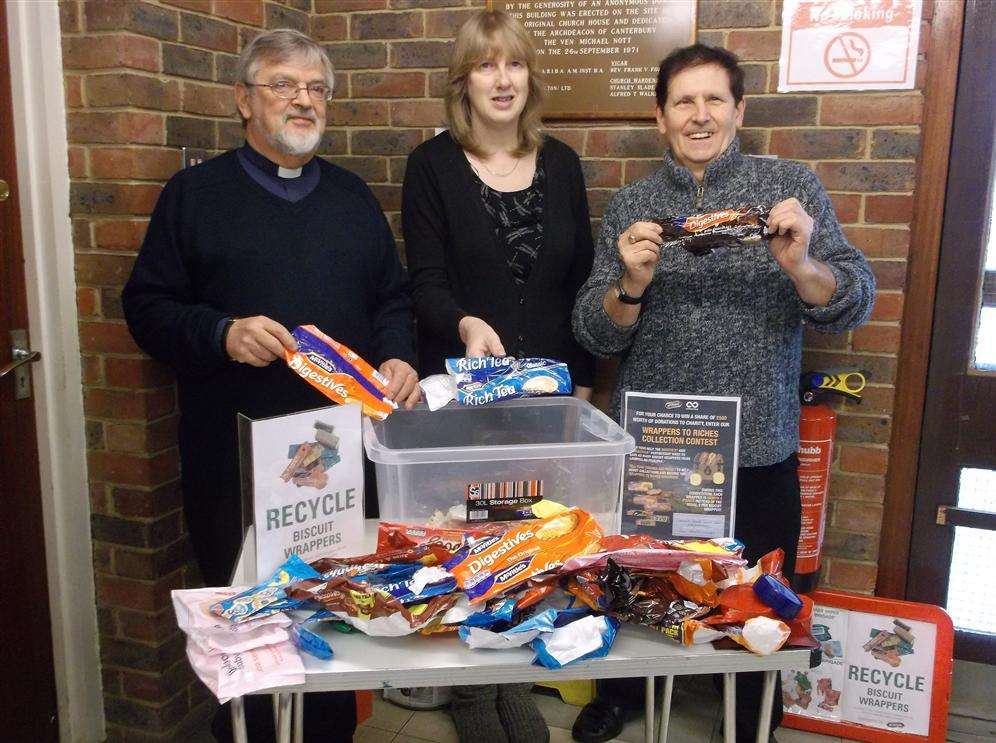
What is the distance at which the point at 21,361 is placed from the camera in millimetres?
2000

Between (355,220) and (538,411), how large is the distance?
0.67m

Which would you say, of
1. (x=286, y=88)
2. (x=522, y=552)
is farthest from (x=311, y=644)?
(x=286, y=88)

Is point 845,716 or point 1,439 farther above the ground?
point 1,439

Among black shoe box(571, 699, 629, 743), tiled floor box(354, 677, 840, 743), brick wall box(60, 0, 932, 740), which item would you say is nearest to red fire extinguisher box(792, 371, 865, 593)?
brick wall box(60, 0, 932, 740)

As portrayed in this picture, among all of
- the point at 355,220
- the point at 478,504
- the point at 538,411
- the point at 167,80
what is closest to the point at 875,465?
the point at 538,411

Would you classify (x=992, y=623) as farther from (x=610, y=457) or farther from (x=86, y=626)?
(x=86, y=626)

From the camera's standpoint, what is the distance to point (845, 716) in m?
2.37

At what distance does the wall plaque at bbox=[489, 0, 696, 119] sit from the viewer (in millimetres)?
2346

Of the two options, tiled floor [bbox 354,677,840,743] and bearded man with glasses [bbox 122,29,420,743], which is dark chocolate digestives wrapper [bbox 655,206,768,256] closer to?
bearded man with glasses [bbox 122,29,420,743]

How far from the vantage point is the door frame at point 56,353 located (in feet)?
6.54

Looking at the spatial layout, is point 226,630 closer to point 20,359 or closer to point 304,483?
point 304,483

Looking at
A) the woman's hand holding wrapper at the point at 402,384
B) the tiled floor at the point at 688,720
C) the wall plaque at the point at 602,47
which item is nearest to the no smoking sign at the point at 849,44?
the wall plaque at the point at 602,47

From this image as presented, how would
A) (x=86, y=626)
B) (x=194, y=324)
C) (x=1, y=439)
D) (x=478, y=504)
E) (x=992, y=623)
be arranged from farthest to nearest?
(x=992, y=623)
(x=86, y=626)
(x=1, y=439)
(x=194, y=324)
(x=478, y=504)

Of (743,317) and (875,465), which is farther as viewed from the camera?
(875,465)
